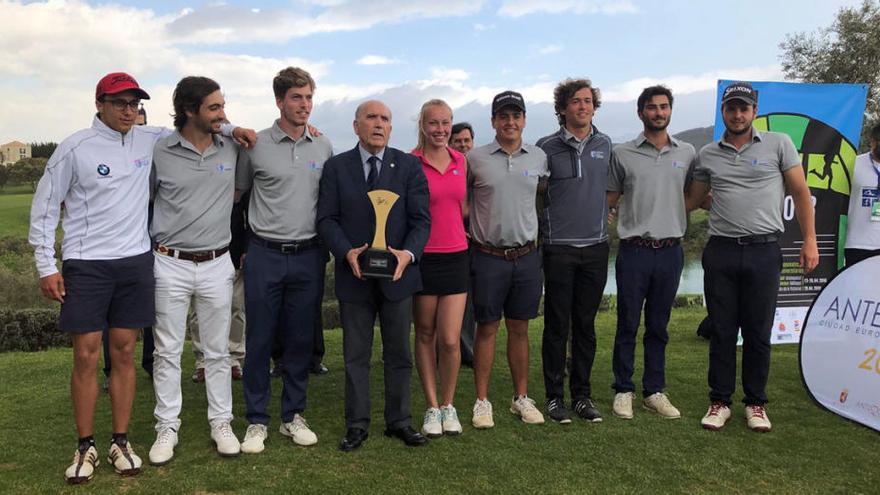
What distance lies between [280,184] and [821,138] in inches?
216

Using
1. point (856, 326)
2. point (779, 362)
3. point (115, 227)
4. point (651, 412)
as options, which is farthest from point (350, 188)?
point (779, 362)

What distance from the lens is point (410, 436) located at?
3699mm

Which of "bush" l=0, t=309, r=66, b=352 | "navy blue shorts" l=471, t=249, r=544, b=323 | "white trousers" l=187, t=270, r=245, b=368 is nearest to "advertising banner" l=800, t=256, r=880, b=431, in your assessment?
"navy blue shorts" l=471, t=249, r=544, b=323

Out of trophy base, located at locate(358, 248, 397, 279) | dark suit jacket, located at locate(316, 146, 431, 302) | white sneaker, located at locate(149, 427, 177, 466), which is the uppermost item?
dark suit jacket, located at locate(316, 146, 431, 302)

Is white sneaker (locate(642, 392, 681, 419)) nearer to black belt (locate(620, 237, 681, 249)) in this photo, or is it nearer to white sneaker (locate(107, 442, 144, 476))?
black belt (locate(620, 237, 681, 249))

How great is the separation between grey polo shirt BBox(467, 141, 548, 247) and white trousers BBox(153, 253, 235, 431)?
1.54 metres

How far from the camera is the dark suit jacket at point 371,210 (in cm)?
354

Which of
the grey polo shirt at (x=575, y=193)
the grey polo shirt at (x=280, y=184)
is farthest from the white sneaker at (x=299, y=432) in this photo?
the grey polo shirt at (x=575, y=193)

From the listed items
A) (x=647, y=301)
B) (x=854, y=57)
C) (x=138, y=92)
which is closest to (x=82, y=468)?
(x=138, y=92)

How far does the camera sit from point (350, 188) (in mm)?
3539

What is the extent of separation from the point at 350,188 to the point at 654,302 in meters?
2.22

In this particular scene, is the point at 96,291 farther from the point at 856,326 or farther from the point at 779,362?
the point at 779,362

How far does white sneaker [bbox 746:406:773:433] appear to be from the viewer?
4047mm

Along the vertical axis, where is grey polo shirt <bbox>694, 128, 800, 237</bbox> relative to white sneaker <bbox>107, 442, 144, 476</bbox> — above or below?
above
